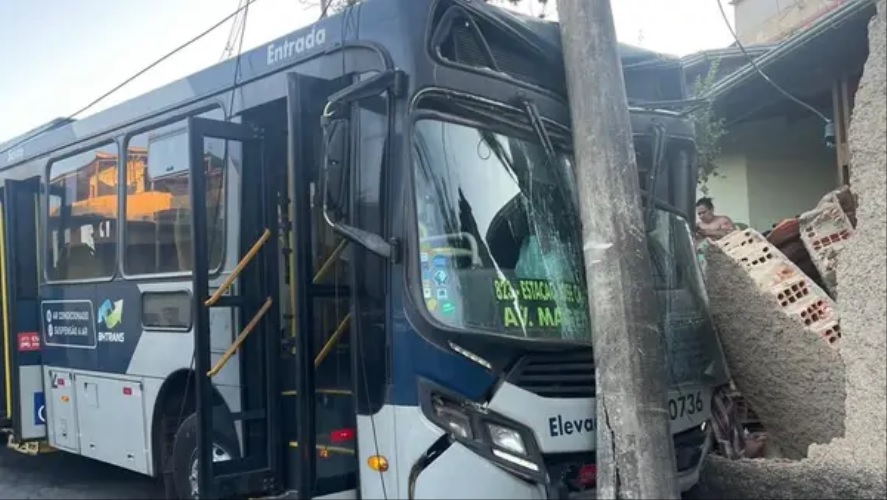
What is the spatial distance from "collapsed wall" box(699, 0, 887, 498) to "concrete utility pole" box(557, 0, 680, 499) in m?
1.17

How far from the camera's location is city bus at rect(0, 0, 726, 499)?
13.7 ft

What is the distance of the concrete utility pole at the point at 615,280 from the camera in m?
4.12

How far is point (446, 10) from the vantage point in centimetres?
447

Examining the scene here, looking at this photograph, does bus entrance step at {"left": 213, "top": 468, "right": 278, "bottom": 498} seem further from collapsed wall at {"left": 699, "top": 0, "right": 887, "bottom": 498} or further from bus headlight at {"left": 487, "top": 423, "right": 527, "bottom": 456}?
collapsed wall at {"left": 699, "top": 0, "right": 887, "bottom": 498}

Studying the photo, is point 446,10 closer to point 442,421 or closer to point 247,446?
point 442,421

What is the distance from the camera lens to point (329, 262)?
474cm

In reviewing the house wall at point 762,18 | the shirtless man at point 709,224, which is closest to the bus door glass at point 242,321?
the shirtless man at point 709,224

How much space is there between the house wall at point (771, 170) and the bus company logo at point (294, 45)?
11.4 metres

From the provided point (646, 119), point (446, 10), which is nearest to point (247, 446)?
point (446, 10)

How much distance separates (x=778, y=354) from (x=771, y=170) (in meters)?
10.2

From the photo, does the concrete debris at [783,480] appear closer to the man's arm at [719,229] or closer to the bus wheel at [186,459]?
the man's arm at [719,229]

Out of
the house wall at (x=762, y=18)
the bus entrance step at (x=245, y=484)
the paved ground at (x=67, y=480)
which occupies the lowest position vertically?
the paved ground at (x=67, y=480)

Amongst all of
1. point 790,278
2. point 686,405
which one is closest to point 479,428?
point 686,405

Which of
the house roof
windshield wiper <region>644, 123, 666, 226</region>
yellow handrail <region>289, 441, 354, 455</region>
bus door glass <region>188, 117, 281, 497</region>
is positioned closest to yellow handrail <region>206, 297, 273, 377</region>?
bus door glass <region>188, 117, 281, 497</region>
